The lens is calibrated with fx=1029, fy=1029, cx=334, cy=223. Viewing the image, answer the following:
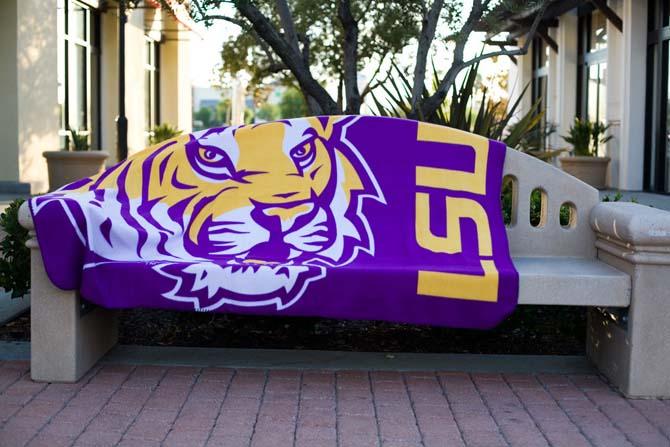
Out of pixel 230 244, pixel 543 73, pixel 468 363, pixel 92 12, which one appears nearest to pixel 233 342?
pixel 230 244

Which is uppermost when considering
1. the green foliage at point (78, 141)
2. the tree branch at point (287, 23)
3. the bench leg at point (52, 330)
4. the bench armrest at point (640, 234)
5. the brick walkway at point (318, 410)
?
the tree branch at point (287, 23)

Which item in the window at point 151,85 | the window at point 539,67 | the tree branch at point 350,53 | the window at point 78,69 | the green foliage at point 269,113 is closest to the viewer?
the tree branch at point 350,53

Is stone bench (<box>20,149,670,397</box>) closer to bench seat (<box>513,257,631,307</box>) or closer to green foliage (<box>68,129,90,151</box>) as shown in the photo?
bench seat (<box>513,257,631,307</box>)

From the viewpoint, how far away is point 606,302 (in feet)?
14.3

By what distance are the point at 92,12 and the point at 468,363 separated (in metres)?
18.1

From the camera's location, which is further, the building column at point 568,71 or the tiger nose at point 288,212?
the building column at point 568,71

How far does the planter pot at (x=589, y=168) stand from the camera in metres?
19.2

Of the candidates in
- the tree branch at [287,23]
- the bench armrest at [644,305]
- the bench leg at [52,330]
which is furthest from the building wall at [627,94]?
the bench leg at [52,330]

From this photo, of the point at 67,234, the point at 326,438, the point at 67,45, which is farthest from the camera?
the point at 67,45

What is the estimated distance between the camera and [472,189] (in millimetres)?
4836

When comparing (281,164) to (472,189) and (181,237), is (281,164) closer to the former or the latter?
(181,237)

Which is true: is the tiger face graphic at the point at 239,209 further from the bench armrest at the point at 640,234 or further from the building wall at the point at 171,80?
the building wall at the point at 171,80

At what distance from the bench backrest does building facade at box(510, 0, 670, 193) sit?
384 inches

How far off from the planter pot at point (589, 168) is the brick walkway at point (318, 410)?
49.2 ft
